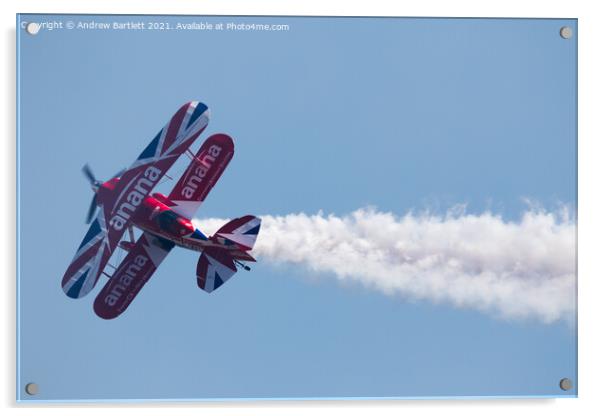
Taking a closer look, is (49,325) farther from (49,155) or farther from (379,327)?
(379,327)

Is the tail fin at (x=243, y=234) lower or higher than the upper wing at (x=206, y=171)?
lower

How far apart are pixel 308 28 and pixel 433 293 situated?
207 cm

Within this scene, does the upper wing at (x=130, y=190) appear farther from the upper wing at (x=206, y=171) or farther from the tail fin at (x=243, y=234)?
the tail fin at (x=243, y=234)

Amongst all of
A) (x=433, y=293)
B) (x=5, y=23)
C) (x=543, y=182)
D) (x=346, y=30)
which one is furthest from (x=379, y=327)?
(x=5, y=23)

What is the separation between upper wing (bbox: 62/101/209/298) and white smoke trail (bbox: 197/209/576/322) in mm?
534

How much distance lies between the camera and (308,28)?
18.8 feet

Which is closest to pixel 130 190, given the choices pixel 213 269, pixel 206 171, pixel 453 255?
pixel 206 171

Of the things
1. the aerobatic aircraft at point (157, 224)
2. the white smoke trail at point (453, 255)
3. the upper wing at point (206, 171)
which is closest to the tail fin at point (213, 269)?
the aerobatic aircraft at point (157, 224)

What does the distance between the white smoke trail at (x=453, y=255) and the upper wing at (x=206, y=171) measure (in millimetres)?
183

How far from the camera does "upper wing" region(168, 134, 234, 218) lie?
5734 mm

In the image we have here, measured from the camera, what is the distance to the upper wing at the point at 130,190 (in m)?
5.70

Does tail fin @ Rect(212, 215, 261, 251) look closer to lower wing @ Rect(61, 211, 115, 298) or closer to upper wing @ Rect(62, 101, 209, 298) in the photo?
upper wing @ Rect(62, 101, 209, 298)

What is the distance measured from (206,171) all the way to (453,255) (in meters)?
1.84

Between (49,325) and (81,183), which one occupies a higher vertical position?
(81,183)
